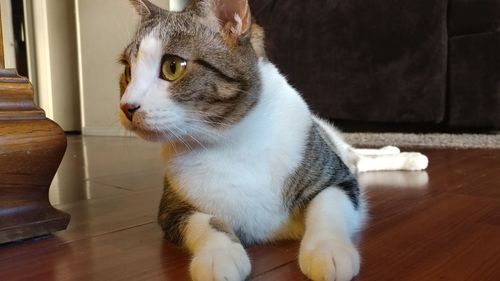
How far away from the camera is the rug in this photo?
74.4 inches

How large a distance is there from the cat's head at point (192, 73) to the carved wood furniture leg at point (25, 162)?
7.8 inches

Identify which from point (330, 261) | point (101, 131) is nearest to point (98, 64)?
point (101, 131)

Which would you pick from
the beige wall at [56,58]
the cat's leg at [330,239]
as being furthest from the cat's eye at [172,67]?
the beige wall at [56,58]

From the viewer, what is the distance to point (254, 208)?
30.9 inches

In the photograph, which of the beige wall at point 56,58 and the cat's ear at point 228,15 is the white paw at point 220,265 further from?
the beige wall at point 56,58

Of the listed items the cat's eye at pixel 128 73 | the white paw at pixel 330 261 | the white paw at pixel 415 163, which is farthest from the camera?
the white paw at pixel 415 163

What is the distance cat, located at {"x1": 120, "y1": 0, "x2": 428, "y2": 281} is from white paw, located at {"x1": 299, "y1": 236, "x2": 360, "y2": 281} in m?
0.04

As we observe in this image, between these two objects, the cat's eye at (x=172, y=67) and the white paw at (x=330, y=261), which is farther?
the cat's eye at (x=172, y=67)

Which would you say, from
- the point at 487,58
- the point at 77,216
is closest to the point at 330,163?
the point at 77,216

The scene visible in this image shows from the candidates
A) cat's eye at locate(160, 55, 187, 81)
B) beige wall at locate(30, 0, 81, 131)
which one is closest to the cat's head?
cat's eye at locate(160, 55, 187, 81)

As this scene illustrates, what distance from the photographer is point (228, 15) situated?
84 cm

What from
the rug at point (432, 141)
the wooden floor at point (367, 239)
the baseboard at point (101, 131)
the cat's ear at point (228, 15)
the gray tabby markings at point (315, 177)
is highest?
the cat's ear at point (228, 15)

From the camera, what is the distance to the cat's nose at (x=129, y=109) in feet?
2.36

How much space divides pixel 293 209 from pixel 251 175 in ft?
0.35
